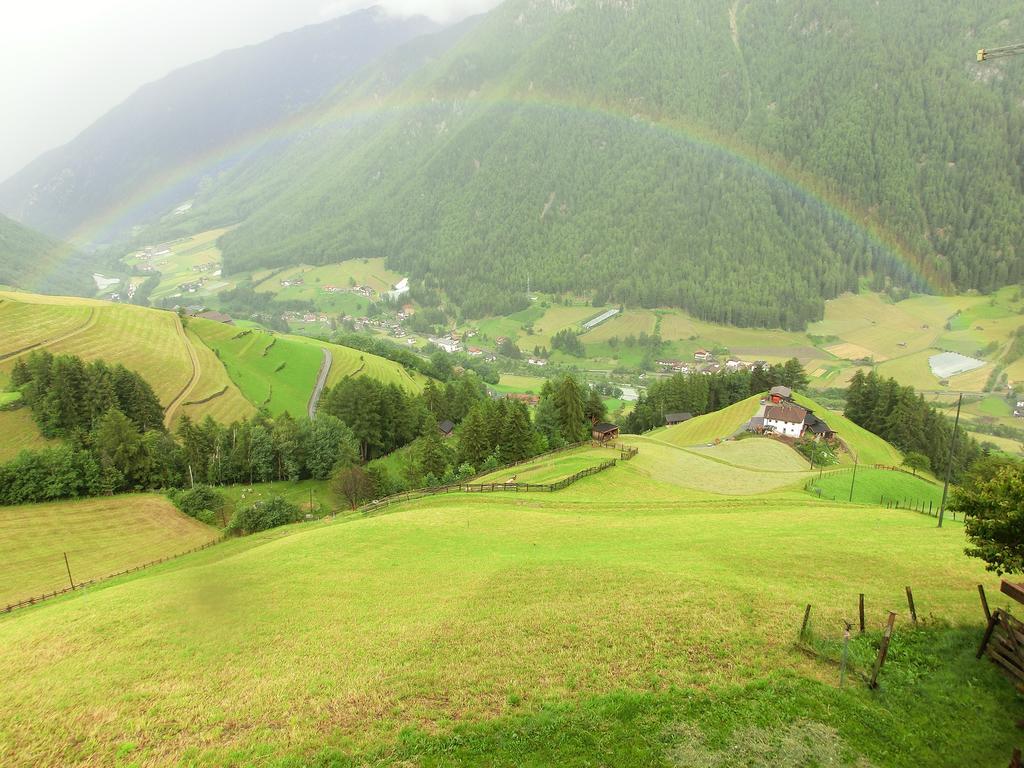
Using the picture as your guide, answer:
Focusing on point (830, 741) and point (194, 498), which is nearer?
point (830, 741)

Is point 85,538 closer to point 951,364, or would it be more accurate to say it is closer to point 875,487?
point 875,487

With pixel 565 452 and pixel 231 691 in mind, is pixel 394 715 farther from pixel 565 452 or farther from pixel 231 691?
pixel 565 452

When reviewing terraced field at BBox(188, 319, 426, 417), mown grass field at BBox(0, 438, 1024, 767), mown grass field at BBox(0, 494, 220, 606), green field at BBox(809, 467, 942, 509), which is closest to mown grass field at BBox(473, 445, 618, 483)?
green field at BBox(809, 467, 942, 509)

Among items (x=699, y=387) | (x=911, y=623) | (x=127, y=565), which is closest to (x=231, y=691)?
(x=911, y=623)

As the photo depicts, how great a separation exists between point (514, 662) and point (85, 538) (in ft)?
178

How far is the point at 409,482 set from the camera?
2665 inches

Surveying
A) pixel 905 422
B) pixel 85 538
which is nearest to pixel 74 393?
pixel 85 538

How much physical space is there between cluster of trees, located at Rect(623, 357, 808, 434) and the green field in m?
45.8

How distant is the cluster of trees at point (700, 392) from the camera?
112750 mm

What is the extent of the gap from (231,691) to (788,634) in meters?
19.3

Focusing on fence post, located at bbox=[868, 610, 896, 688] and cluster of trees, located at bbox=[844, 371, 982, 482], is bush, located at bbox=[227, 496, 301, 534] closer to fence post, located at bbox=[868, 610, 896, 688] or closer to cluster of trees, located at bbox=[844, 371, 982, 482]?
fence post, located at bbox=[868, 610, 896, 688]

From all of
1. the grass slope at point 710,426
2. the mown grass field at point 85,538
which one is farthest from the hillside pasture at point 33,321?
the grass slope at point 710,426

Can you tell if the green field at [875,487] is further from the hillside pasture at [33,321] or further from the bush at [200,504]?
the hillside pasture at [33,321]

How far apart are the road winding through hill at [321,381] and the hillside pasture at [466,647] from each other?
76.9m
